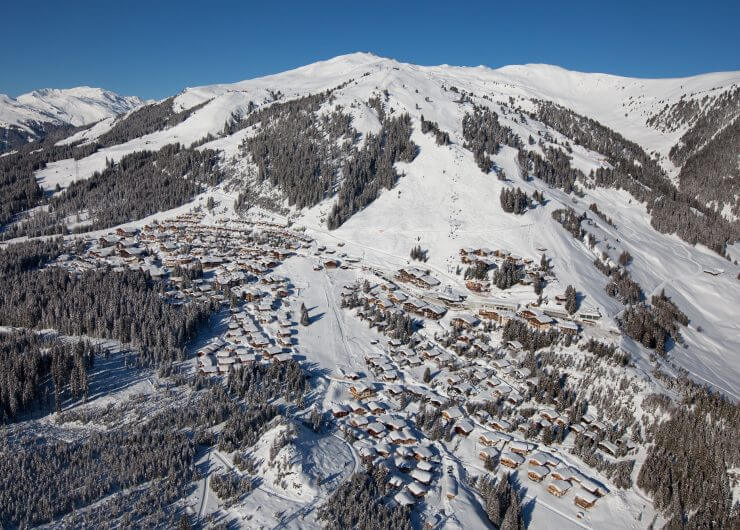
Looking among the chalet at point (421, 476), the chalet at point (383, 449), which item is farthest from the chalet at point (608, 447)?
the chalet at point (383, 449)

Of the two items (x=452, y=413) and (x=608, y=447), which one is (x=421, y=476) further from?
(x=608, y=447)

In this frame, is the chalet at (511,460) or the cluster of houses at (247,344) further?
the cluster of houses at (247,344)

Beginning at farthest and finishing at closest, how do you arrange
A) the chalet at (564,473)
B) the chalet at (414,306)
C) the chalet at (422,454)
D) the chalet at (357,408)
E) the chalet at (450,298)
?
the chalet at (450,298)
the chalet at (414,306)
the chalet at (357,408)
the chalet at (422,454)
the chalet at (564,473)

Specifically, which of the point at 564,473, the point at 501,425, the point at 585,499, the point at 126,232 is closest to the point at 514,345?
the point at 501,425

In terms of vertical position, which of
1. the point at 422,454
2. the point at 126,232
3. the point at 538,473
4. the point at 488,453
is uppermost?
the point at 126,232

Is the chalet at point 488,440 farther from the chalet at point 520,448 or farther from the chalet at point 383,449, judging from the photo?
the chalet at point 383,449

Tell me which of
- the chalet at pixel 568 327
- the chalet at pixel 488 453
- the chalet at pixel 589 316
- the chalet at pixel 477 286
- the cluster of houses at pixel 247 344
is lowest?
the chalet at pixel 488 453

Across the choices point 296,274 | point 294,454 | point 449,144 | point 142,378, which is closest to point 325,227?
point 296,274
